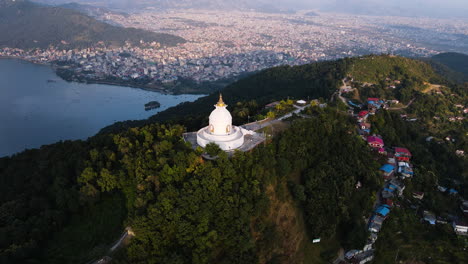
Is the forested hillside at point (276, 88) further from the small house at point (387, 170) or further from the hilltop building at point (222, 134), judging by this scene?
the hilltop building at point (222, 134)

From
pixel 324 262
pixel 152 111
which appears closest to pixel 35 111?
pixel 152 111

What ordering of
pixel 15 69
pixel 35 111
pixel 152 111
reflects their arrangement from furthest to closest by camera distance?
1. pixel 15 69
2. pixel 152 111
3. pixel 35 111

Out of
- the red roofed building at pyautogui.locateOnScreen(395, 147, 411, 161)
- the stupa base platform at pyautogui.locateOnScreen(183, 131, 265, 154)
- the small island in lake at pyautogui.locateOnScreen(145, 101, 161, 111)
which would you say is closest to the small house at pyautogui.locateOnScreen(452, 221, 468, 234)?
the red roofed building at pyautogui.locateOnScreen(395, 147, 411, 161)

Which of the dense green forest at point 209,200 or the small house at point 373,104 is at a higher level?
the small house at point 373,104

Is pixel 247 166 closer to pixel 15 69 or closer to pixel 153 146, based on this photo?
pixel 153 146

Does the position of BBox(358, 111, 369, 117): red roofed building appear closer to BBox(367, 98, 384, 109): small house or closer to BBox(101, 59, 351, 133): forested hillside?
BBox(367, 98, 384, 109): small house

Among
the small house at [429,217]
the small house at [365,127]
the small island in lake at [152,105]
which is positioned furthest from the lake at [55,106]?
the small house at [429,217]

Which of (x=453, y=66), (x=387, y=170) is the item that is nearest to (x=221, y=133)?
(x=387, y=170)
